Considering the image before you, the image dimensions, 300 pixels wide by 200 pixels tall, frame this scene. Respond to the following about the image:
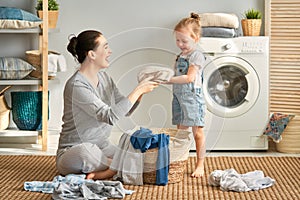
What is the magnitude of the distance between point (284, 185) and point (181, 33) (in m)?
0.98

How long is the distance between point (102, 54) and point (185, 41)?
0.46 metres

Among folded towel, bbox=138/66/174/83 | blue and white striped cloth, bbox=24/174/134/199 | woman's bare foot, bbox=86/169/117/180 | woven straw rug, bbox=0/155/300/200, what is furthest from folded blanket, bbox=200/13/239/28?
blue and white striped cloth, bbox=24/174/134/199

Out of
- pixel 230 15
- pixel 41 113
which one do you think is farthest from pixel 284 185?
pixel 41 113

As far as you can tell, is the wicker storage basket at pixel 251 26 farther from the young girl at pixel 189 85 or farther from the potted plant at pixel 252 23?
the young girl at pixel 189 85

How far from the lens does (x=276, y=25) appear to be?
4.88 metres

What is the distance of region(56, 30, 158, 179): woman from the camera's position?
3.55m

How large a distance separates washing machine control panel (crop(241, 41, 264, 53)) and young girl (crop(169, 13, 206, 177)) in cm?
82

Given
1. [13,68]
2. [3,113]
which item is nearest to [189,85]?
[13,68]

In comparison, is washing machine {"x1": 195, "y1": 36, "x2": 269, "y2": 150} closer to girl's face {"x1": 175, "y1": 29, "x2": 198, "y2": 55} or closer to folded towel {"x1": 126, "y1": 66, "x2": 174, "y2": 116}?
girl's face {"x1": 175, "y1": 29, "x2": 198, "y2": 55}

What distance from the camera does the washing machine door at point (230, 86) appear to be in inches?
178

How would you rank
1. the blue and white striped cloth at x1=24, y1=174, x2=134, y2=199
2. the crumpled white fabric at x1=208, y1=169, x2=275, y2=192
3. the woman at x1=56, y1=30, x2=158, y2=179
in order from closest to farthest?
the blue and white striped cloth at x1=24, y1=174, x2=134, y2=199 → the crumpled white fabric at x1=208, y1=169, x2=275, y2=192 → the woman at x1=56, y1=30, x2=158, y2=179

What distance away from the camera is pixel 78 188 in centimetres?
328

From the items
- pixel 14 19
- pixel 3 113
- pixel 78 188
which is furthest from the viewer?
pixel 3 113

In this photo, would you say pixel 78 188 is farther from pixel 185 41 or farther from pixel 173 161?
pixel 185 41
